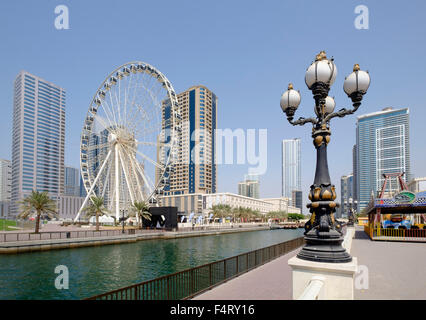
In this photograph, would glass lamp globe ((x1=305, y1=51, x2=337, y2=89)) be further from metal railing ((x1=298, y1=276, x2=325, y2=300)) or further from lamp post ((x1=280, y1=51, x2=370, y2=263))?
metal railing ((x1=298, y1=276, x2=325, y2=300))

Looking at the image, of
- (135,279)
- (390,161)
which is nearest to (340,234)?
(135,279)

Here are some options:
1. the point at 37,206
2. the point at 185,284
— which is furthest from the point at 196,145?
the point at 185,284

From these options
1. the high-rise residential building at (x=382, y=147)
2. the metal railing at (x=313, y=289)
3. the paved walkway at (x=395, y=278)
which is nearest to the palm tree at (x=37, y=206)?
the paved walkway at (x=395, y=278)

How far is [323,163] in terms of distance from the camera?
5625 millimetres

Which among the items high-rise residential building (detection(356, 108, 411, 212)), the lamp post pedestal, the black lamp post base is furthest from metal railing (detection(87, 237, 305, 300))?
high-rise residential building (detection(356, 108, 411, 212))

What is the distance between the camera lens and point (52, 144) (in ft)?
555

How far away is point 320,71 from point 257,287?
333 inches

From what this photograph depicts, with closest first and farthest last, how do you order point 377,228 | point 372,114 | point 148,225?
point 377,228, point 148,225, point 372,114

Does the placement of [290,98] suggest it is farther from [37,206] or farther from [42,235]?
[37,206]

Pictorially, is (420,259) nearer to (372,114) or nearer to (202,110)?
(202,110)

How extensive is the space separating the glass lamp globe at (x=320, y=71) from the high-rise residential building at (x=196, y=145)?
13912 centimetres

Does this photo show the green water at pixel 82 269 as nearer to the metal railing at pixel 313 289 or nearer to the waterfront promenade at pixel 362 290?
the waterfront promenade at pixel 362 290
